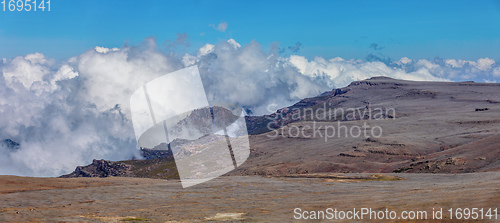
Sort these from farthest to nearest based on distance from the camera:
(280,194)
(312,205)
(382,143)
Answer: (382,143) → (280,194) → (312,205)

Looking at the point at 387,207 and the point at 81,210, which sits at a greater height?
the point at 81,210

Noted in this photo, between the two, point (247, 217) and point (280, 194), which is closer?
point (247, 217)

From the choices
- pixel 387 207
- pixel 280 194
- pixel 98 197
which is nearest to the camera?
pixel 387 207

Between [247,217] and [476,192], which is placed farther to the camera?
[476,192]

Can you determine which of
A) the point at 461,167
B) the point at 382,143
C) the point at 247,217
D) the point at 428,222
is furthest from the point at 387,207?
the point at 382,143

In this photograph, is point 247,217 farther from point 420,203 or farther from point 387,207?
point 420,203

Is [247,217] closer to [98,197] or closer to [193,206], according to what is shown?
[193,206]

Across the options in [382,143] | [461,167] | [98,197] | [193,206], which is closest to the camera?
[193,206]

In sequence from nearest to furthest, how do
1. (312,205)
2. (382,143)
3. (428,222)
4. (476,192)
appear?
(428,222) < (476,192) < (312,205) < (382,143)

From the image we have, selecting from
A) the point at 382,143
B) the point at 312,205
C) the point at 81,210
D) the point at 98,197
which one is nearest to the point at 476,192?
the point at 312,205
